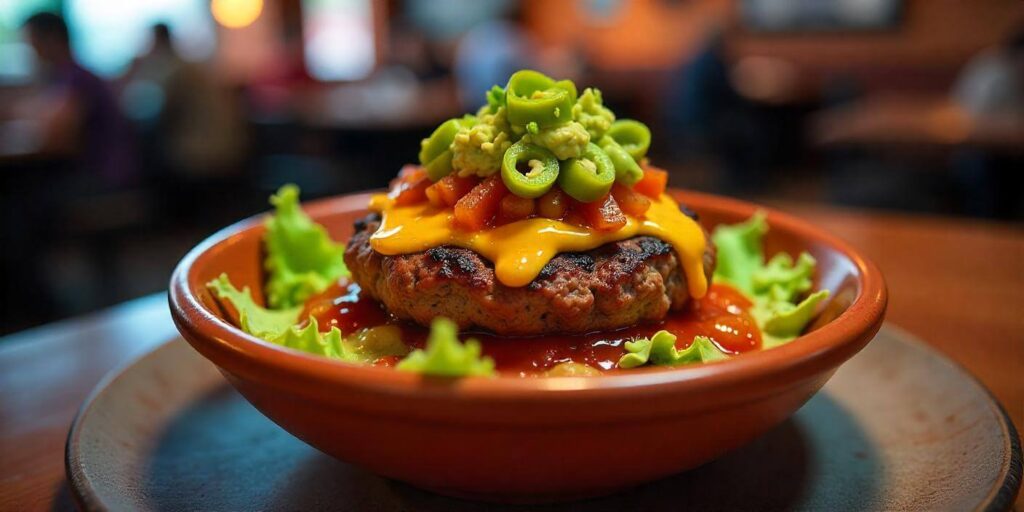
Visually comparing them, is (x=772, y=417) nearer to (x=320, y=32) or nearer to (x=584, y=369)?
(x=584, y=369)

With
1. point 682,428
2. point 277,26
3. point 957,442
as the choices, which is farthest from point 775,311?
point 277,26

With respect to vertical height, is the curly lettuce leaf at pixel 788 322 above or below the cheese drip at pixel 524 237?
below

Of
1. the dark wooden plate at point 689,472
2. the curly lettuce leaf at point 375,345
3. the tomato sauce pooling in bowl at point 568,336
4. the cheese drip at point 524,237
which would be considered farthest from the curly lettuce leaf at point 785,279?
the curly lettuce leaf at point 375,345

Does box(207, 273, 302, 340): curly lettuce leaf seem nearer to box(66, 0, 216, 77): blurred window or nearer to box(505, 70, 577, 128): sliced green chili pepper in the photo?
box(505, 70, 577, 128): sliced green chili pepper

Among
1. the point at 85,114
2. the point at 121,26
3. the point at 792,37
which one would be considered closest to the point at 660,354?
the point at 85,114

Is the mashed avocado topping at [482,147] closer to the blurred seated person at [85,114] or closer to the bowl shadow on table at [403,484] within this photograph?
the bowl shadow on table at [403,484]

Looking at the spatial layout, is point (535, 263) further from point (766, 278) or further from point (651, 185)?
point (766, 278)
